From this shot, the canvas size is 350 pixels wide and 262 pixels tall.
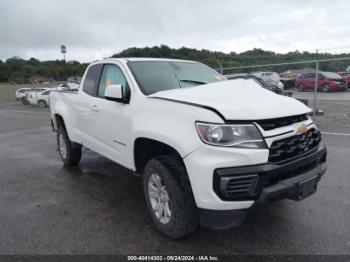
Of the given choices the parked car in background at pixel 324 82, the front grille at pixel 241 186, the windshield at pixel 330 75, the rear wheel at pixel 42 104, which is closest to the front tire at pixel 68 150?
the front grille at pixel 241 186

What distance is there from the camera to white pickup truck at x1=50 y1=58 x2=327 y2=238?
267 cm

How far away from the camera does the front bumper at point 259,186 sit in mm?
2631

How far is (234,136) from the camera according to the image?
2.73m

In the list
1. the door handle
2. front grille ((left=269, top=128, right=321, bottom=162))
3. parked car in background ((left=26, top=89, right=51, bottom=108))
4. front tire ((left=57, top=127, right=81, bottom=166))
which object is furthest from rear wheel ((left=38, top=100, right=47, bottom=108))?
front grille ((left=269, top=128, right=321, bottom=162))

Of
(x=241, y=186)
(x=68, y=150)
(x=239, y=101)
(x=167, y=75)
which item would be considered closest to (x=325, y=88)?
(x=68, y=150)

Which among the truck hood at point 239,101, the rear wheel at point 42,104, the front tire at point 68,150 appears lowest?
the rear wheel at point 42,104

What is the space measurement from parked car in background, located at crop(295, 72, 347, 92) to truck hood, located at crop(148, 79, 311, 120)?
18.2 meters

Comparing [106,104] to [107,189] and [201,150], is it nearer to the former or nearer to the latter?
[107,189]

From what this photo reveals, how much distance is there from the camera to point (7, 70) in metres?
94.3

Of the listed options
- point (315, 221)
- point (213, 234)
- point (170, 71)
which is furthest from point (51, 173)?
point (315, 221)

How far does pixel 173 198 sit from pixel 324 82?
20.0m

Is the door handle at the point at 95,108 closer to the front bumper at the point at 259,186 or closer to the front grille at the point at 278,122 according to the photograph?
the front bumper at the point at 259,186

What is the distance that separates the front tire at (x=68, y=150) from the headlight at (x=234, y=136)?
3621 millimetres

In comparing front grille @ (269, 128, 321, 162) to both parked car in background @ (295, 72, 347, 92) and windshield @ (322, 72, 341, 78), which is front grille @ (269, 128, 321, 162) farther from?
windshield @ (322, 72, 341, 78)
